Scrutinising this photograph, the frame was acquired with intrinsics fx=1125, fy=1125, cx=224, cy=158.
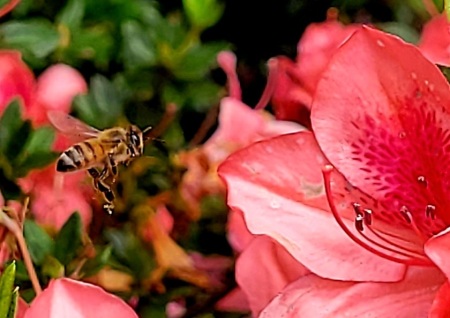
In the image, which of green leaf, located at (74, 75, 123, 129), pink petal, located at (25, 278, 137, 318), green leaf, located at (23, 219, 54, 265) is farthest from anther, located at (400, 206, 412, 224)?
green leaf, located at (74, 75, 123, 129)

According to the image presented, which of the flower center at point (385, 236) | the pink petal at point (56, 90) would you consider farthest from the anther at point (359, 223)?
A: the pink petal at point (56, 90)

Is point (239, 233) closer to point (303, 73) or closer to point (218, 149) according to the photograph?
point (218, 149)

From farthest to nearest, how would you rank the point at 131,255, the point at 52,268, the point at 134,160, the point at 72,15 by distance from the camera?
the point at 72,15, the point at 134,160, the point at 131,255, the point at 52,268

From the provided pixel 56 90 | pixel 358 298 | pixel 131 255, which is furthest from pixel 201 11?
pixel 358 298

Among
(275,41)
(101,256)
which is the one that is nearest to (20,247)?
(101,256)

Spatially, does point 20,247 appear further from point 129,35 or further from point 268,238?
point 129,35

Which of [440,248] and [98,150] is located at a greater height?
[440,248]

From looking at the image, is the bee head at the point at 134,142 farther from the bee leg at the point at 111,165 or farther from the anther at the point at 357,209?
the anther at the point at 357,209

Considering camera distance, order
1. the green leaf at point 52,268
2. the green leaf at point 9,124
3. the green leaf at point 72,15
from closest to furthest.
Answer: the green leaf at point 52,268 → the green leaf at point 9,124 → the green leaf at point 72,15
